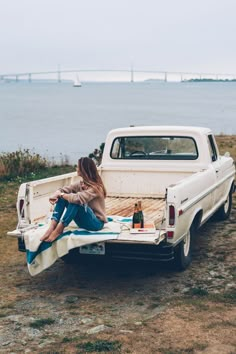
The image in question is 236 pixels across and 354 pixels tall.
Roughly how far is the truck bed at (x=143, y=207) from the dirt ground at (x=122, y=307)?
649 millimetres

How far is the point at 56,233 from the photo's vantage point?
6398mm

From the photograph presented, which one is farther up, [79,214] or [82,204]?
[82,204]

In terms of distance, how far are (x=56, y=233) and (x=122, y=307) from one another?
3.49 ft

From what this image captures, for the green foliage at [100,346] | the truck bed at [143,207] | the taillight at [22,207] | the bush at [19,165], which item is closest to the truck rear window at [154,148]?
the truck bed at [143,207]

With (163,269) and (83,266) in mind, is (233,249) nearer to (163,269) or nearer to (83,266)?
(163,269)

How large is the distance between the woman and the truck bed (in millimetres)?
766

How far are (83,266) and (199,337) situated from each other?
2.75 meters

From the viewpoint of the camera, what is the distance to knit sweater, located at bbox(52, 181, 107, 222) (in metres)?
6.54

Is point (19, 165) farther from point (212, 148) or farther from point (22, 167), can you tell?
point (212, 148)

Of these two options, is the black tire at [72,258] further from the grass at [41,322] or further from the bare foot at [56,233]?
the grass at [41,322]

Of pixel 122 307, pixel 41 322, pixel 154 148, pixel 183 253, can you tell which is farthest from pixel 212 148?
pixel 41 322

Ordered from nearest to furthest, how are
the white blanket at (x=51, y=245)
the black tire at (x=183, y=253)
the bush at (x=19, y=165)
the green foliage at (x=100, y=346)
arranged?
the green foliage at (x=100, y=346) < the white blanket at (x=51, y=245) < the black tire at (x=183, y=253) < the bush at (x=19, y=165)

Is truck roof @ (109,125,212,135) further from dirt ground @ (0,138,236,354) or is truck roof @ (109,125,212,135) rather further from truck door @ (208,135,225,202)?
dirt ground @ (0,138,236,354)

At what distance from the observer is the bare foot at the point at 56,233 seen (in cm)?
636
